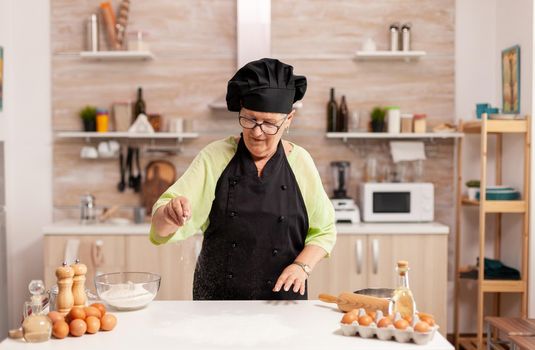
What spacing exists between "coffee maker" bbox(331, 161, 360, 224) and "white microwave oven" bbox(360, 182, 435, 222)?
0.09 meters

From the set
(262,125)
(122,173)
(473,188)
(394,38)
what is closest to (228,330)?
(262,125)

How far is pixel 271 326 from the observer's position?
6.52 ft

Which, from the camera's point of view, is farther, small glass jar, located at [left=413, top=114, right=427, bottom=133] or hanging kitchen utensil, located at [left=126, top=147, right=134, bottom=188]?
hanging kitchen utensil, located at [left=126, top=147, right=134, bottom=188]

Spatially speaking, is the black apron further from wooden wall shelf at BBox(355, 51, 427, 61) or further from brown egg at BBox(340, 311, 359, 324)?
wooden wall shelf at BBox(355, 51, 427, 61)

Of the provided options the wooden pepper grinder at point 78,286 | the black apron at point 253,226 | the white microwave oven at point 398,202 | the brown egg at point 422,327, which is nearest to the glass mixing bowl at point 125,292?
the wooden pepper grinder at point 78,286

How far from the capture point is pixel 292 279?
7.41ft

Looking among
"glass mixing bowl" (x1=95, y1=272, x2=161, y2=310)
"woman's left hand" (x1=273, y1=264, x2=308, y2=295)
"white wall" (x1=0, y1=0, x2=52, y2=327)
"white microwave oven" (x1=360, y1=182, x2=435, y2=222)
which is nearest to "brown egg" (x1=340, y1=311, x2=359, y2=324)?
"woman's left hand" (x1=273, y1=264, x2=308, y2=295)

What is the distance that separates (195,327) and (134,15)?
3.32 meters

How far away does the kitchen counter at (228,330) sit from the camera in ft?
5.93

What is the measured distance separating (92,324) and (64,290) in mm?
177

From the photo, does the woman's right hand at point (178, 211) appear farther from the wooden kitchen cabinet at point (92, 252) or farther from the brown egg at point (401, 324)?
the wooden kitchen cabinet at point (92, 252)

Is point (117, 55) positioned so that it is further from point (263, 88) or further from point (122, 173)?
point (263, 88)

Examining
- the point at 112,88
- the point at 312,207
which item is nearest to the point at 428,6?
the point at 112,88

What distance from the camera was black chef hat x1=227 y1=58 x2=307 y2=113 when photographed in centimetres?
226
